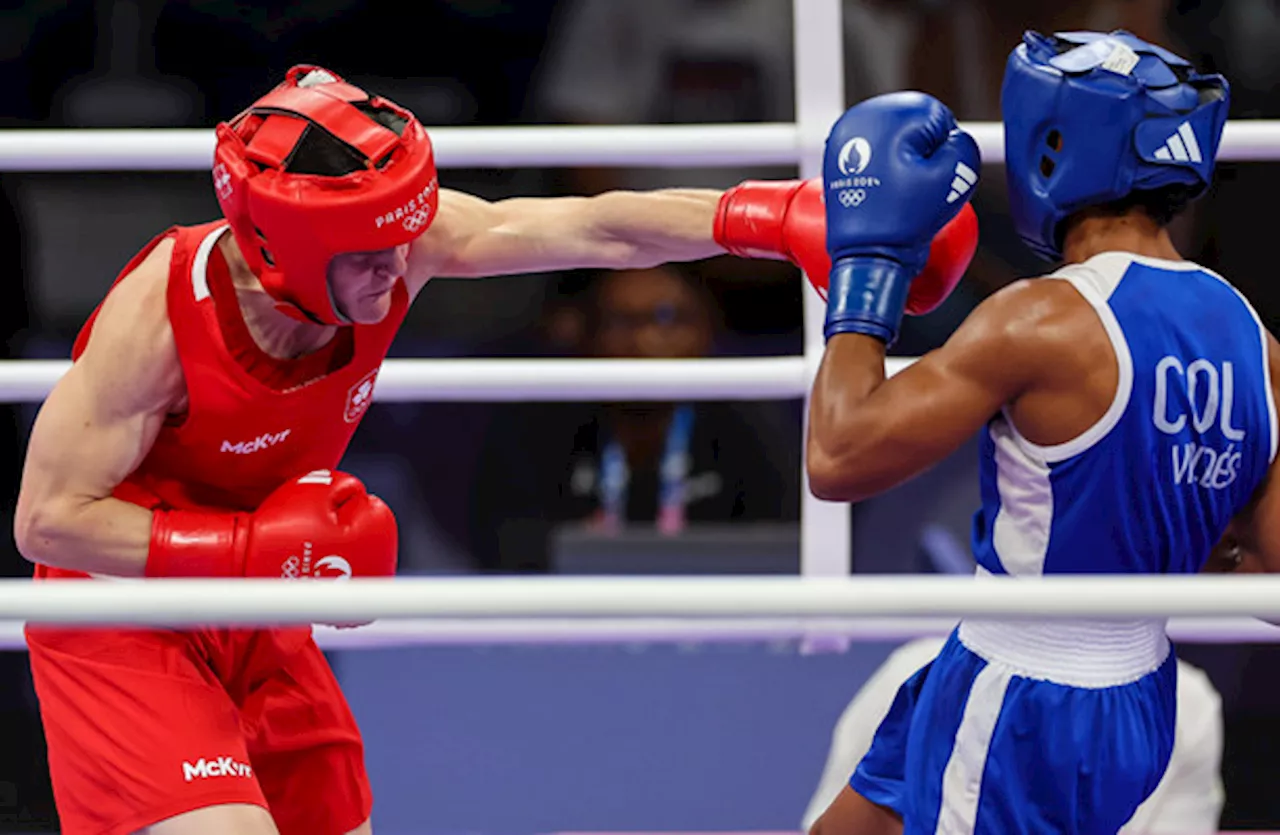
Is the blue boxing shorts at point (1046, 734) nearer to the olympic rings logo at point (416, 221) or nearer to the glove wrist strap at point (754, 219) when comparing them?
the glove wrist strap at point (754, 219)

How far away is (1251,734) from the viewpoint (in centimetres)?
333

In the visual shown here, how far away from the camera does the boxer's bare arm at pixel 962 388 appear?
131 cm

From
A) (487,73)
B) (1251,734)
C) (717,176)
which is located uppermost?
(487,73)

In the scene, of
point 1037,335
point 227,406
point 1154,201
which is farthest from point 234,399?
point 1154,201

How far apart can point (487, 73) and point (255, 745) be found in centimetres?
304

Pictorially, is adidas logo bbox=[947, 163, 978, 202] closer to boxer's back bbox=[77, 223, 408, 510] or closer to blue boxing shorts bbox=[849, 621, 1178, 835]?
blue boxing shorts bbox=[849, 621, 1178, 835]

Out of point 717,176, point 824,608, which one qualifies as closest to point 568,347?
point 717,176

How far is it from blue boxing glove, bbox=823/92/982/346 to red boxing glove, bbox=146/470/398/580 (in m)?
0.54

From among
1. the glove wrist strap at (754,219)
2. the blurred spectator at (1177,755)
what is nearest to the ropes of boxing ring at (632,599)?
the glove wrist strap at (754,219)

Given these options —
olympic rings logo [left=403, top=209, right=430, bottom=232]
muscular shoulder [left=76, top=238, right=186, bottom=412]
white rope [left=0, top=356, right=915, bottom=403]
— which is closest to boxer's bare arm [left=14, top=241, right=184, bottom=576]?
muscular shoulder [left=76, top=238, right=186, bottom=412]

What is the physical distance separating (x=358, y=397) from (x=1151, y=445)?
88 centimetres

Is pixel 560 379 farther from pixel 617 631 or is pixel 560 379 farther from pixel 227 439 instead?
pixel 227 439

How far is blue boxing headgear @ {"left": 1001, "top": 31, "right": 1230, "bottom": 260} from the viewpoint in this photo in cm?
135

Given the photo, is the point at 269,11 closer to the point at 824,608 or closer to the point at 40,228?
the point at 40,228
